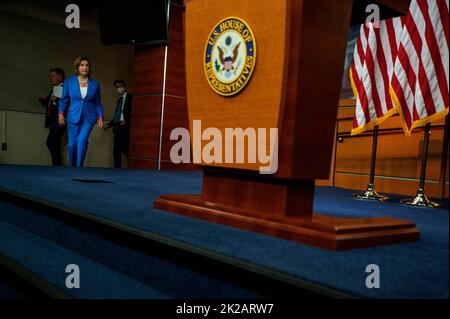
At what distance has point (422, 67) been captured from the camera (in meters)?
2.04

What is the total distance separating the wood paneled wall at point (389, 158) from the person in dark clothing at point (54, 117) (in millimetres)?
3093

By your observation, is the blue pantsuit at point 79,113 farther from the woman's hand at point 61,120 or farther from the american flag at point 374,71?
the american flag at point 374,71

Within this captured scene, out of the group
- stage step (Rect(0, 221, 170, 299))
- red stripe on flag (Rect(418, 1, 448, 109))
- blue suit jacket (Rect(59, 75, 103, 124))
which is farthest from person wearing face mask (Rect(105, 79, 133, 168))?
red stripe on flag (Rect(418, 1, 448, 109))

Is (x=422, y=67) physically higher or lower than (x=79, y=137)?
higher

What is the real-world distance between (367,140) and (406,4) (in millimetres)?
2444

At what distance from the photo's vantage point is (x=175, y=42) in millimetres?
5156

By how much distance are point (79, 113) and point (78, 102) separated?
4.6 inches

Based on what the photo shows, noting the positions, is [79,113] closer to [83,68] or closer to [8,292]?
[83,68]

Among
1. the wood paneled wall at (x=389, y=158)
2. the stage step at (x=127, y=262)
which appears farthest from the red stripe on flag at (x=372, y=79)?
the stage step at (x=127, y=262)

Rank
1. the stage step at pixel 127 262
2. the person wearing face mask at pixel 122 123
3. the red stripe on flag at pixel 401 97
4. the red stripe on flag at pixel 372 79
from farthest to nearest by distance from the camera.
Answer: the person wearing face mask at pixel 122 123, the red stripe on flag at pixel 372 79, the red stripe on flag at pixel 401 97, the stage step at pixel 127 262

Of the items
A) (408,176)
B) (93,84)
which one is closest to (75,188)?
(93,84)

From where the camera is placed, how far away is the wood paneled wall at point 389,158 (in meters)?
3.21

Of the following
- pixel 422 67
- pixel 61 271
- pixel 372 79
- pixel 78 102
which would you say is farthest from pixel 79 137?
pixel 422 67

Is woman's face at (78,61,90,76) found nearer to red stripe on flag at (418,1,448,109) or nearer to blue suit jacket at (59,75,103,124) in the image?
blue suit jacket at (59,75,103,124)
